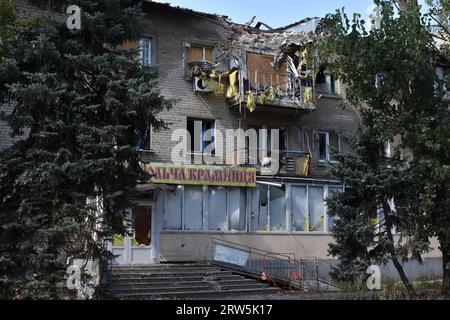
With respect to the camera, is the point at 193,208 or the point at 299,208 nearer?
the point at 193,208

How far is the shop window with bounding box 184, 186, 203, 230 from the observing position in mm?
21578

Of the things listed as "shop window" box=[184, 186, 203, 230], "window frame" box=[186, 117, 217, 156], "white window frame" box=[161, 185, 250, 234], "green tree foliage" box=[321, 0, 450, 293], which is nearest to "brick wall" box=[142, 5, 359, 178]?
"window frame" box=[186, 117, 217, 156]

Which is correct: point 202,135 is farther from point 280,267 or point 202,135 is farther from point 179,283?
point 179,283

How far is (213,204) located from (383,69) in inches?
374

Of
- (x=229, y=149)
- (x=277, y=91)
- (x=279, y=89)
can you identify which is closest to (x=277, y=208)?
(x=229, y=149)

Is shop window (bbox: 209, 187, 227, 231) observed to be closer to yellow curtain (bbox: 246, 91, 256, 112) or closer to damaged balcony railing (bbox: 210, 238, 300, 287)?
damaged balcony railing (bbox: 210, 238, 300, 287)

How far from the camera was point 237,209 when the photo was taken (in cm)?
2248

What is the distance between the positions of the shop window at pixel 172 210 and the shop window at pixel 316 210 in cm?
553

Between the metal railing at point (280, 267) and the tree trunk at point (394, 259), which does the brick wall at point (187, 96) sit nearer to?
the metal railing at point (280, 267)

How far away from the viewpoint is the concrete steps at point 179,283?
56.2ft

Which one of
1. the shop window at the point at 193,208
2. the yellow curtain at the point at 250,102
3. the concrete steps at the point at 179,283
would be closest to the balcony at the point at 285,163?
the yellow curtain at the point at 250,102

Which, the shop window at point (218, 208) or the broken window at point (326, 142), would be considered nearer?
the shop window at point (218, 208)

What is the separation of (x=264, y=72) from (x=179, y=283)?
941cm
